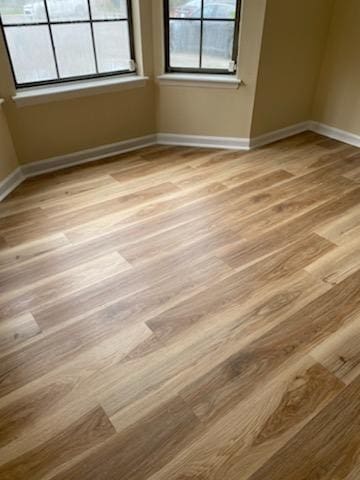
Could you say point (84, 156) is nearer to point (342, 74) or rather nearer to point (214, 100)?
point (214, 100)

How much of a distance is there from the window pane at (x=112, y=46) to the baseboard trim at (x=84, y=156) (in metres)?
0.61

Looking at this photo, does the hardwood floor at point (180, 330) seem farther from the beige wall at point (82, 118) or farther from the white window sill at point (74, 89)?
the white window sill at point (74, 89)

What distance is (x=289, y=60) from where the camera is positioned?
2988 mm

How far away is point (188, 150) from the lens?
126 inches

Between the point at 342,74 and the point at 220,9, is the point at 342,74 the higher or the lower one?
the lower one

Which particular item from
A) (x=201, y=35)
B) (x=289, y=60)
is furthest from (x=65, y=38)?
(x=289, y=60)

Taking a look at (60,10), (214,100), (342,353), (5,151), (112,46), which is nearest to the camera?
(342,353)

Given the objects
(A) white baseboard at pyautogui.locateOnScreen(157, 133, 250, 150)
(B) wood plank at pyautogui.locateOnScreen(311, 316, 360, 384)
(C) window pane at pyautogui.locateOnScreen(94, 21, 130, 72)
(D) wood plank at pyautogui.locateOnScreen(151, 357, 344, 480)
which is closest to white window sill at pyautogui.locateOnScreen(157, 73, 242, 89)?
(C) window pane at pyautogui.locateOnScreen(94, 21, 130, 72)

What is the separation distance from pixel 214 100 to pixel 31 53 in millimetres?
1454

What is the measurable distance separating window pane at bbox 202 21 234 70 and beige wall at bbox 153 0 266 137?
112mm

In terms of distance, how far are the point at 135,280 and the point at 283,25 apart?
235 cm

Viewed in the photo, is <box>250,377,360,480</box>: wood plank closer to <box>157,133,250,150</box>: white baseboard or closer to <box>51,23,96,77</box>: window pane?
<box>157,133,250,150</box>: white baseboard

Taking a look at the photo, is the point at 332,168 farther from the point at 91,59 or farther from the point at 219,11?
the point at 91,59

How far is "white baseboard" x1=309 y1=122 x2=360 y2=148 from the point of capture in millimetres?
3261
